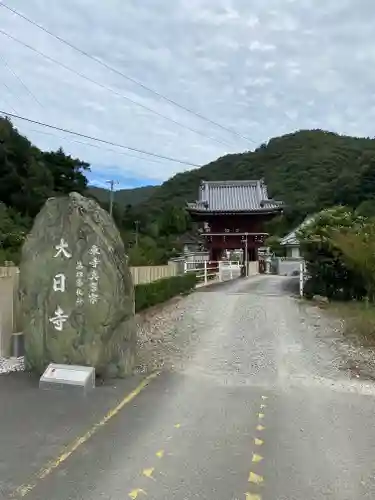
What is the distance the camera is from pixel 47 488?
3369mm

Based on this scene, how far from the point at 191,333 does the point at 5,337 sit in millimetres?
A: 3708

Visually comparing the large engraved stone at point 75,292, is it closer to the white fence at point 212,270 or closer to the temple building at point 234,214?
the white fence at point 212,270

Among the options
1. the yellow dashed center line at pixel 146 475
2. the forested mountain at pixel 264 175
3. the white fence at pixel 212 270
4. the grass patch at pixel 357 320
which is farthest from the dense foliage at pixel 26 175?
the yellow dashed center line at pixel 146 475

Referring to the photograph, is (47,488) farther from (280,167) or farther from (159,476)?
(280,167)

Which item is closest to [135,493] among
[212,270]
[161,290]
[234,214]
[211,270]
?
[161,290]

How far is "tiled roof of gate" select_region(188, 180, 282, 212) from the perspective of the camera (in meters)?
35.4

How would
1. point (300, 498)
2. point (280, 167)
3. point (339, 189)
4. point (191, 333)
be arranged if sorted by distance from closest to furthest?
1. point (300, 498)
2. point (191, 333)
3. point (339, 189)
4. point (280, 167)

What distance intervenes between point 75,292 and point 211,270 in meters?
18.6

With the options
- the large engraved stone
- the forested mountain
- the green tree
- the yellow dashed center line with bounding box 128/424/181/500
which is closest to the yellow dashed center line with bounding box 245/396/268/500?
the yellow dashed center line with bounding box 128/424/181/500

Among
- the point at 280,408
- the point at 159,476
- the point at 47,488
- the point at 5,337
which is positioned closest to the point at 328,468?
the point at 159,476

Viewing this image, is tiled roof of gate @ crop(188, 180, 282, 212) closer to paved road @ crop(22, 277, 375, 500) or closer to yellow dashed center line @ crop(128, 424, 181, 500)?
paved road @ crop(22, 277, 375, 500)

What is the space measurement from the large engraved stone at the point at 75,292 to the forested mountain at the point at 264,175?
35.7 meters

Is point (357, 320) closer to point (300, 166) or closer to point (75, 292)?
point (75, 292)

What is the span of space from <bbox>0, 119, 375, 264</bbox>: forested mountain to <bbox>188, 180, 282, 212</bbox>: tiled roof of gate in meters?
7.85
